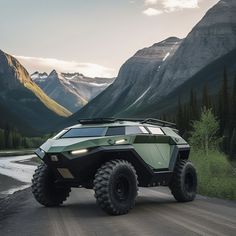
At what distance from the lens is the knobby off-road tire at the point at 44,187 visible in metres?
14.3

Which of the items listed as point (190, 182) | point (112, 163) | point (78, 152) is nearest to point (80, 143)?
point (78, 152)

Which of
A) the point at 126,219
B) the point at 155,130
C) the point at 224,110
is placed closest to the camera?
the point at 126,219

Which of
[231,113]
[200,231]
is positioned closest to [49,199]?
[200,231]

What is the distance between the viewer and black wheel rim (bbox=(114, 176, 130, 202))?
41.7 feet

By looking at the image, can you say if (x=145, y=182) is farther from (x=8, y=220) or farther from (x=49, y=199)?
(x=8, y=220)

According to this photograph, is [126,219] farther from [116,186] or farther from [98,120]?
[98,120]

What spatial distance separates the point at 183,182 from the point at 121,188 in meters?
3.05

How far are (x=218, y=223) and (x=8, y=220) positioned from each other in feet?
16.5

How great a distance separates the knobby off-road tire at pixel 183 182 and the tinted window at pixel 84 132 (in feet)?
10.3

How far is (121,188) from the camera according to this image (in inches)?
514

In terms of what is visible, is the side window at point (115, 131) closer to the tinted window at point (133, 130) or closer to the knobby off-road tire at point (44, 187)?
the tinted window at point (133, 130)

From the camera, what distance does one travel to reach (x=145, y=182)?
14.1 meters

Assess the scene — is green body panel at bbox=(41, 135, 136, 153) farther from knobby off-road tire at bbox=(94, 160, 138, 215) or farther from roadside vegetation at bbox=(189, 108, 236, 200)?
roadside vegetation at bbox=(189, 108, 236, 200)

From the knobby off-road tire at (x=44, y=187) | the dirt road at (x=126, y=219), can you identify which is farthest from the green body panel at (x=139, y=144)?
the dirt road at (x=126, y=219)
